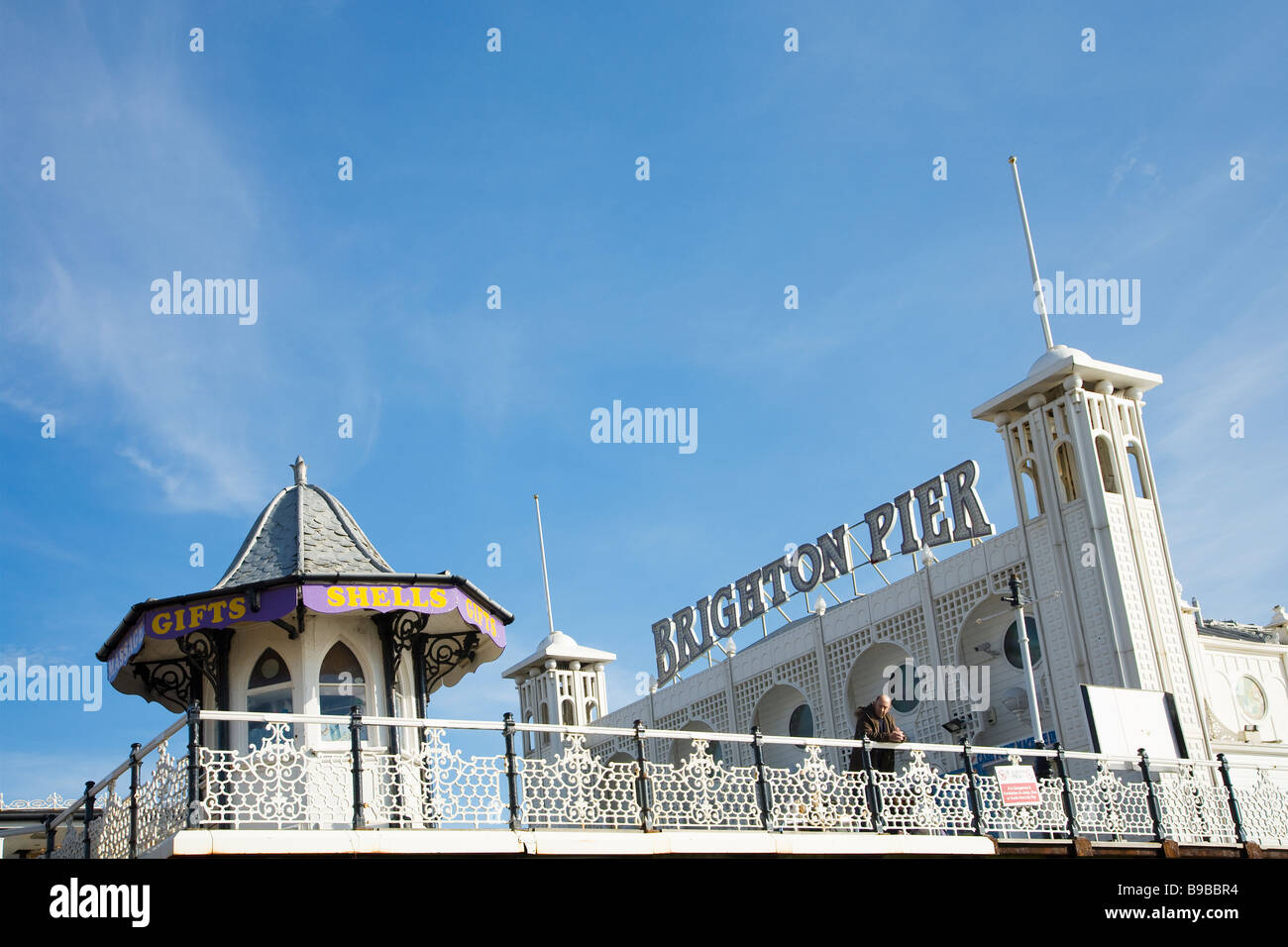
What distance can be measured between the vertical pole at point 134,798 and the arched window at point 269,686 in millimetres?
2202

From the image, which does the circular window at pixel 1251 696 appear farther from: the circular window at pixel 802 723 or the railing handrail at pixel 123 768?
the railing handrail at pixel 123 768

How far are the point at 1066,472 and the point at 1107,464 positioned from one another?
93 cm

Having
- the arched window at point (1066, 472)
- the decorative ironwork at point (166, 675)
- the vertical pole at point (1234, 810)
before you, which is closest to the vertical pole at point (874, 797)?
the vertical pole at point (1234, 810)

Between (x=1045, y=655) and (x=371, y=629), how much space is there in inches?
738

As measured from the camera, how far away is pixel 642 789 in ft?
46.2

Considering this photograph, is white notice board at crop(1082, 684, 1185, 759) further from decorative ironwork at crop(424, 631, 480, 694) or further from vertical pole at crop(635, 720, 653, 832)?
decorative ironwork at crop(424, 631, 480, 694)

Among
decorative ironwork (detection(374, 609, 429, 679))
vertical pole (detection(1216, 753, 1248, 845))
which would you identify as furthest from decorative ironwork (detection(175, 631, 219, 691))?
vertical pole (detection(1216, 753, 1248, 845))

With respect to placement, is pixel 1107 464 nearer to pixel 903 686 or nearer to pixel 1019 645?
pixel 1019 645

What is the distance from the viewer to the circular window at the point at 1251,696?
30484 millimetres

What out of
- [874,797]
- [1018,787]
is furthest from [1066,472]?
[874,797]

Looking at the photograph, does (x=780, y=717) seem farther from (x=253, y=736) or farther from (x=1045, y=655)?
(x=253, y=736)

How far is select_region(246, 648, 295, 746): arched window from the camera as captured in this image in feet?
48.9
